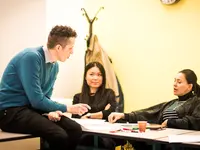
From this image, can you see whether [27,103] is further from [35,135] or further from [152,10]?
[152,10]

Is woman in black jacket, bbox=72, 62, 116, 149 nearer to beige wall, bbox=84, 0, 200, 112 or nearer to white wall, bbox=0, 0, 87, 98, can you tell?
beige wall, bbox=84, 0, 200, 112

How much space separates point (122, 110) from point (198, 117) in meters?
1.27

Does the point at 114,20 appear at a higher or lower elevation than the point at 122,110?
higher

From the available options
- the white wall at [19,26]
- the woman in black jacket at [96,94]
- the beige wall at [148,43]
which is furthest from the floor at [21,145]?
the beige wall at [148,43]

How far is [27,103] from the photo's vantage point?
250cm

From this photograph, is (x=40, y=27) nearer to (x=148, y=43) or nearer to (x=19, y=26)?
(x=19, y=26)

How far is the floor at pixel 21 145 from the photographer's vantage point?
242cm

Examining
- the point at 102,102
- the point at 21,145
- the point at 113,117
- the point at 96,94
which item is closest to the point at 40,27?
the point at 96,94

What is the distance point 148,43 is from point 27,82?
2023mm

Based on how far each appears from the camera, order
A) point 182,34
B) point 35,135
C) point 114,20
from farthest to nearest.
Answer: point 114,20
point 182,34
point 35,135

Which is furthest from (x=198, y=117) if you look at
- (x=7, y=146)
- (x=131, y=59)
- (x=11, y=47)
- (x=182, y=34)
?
(x=11, y=47)

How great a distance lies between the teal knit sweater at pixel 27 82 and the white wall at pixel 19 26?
1670mm

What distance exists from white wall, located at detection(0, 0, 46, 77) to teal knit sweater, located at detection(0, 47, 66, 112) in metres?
1.67

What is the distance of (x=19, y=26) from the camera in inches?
165
